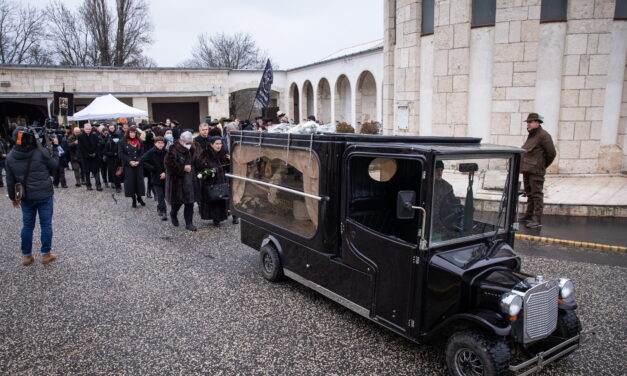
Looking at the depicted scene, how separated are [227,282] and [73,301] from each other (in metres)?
1.77

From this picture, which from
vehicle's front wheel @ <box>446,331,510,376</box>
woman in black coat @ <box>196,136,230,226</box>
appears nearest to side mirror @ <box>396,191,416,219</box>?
vehicle's front wheel @ <box>446,331,510,376</box>

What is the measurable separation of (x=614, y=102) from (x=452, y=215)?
30.5 feet

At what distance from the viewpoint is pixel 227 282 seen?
223 inches

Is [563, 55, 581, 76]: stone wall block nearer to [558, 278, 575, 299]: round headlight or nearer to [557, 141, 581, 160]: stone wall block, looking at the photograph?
[557, 141, 581, 160]: stone wall block

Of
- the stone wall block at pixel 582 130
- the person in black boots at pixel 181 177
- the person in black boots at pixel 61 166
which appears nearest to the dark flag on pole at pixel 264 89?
the person in black boots at pixel 181 177

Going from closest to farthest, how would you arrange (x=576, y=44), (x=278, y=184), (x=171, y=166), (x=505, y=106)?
(x=278, y=184)
(x=171, y=166)
(x=576, y=44)
(x=505, y=106)

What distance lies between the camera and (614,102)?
1050cm

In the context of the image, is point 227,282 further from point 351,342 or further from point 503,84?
point 503,84

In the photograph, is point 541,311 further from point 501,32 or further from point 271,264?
point 501,32

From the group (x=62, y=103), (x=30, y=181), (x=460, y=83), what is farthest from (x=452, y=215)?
(x=62, y=103)

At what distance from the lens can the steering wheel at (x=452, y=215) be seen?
12.0ft

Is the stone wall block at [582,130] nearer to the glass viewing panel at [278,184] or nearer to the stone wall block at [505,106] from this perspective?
the stone wall block at [505,106]

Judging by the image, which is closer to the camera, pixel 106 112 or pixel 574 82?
pixel 574 82

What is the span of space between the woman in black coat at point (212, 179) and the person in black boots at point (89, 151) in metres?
5.51
